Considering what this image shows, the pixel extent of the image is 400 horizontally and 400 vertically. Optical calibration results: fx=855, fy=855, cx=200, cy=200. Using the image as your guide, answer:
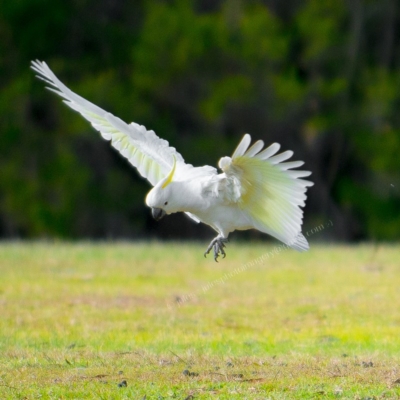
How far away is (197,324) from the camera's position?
705 centimetres

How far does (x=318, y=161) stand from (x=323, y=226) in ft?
4.71

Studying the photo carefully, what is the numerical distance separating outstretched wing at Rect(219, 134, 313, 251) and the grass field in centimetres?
87

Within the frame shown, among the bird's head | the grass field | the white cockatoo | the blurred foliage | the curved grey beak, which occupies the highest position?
the blurred foliage

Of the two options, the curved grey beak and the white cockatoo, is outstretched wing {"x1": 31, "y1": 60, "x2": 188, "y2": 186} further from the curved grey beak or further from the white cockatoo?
the curved grey beak

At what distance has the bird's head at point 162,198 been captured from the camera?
18.0 feet

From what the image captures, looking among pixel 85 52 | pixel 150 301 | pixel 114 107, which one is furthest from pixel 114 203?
pixel 150 301

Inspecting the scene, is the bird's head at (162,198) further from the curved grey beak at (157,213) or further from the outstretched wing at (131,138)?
the outstretched wing at (131,138)

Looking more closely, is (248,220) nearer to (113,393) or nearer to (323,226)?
(113,393)

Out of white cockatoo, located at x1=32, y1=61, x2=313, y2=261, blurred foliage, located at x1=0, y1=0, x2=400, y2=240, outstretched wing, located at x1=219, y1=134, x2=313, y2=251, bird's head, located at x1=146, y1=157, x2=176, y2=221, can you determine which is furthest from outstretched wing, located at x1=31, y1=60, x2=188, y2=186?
blurred foliage, located at x1=0, y1=0, x2=400, y2=240

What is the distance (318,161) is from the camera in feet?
59.6

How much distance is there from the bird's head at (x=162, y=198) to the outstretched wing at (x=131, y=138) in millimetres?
595

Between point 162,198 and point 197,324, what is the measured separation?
189 cm

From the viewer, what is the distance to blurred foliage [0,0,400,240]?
17.0 meters

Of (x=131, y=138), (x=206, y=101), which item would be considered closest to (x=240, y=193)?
(x=131, y=138)
